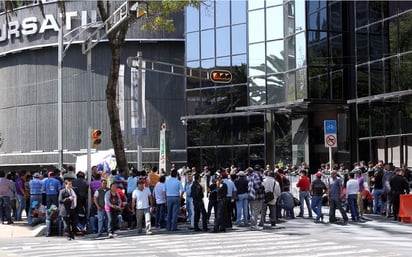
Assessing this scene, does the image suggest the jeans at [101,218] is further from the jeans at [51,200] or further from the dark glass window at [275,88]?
the dark glass window at [275,88]

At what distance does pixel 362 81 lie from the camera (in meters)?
33.9

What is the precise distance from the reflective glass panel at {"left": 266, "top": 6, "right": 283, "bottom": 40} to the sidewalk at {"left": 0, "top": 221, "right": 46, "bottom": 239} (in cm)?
Result: 2005

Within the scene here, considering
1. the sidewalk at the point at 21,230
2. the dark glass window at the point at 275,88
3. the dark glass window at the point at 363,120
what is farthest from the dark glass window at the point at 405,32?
the sidewalk at the point at 21,230

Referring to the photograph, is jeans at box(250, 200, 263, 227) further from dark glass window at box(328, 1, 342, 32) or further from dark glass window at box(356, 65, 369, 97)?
dark glass window at box(328, 1, 342, 32)

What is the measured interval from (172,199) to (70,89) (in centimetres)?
3528

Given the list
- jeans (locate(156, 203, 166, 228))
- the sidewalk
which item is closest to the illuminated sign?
the sidewalk

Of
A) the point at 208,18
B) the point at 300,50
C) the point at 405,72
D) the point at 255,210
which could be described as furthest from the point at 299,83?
the point at 255,210

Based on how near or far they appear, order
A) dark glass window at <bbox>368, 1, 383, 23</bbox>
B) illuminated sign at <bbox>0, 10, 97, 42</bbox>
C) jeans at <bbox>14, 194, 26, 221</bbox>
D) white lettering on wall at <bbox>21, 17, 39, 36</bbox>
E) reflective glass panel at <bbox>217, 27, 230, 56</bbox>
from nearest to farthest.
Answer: jeans at <bbox>14, 194, 26, 221</bbox>
dark glass window at <bbox>368, 1, 383, 23</bbox>
reflective glass panel at <bbox>217, 27, 230, 56</bbox>
illuminated sign at <bbox>0, 10, 97, 42</bbox>
white lettering on wall at <bbox>21, 17, 39, 36</bbox>

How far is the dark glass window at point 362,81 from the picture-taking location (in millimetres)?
33469

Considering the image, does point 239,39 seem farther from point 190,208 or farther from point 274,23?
point 190,208

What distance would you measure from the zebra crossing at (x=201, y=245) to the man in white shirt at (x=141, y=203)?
1.24ft

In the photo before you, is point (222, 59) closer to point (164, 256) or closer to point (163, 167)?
point (163, 167)

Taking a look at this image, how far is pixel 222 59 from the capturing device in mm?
41625

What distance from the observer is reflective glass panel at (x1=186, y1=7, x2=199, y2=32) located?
1724 inches
